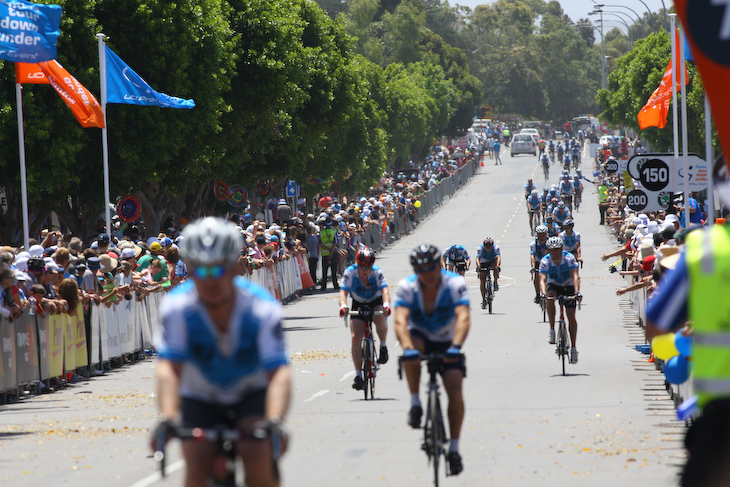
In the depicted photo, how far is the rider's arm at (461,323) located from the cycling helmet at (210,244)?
365 centimetres

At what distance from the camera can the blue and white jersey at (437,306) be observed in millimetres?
9766

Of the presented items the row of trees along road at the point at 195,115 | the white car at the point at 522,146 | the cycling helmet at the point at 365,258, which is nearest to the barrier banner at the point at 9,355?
the cycling helmet at the point at 365,258

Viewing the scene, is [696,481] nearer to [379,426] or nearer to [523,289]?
[379,426]

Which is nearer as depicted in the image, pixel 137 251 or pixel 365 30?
pixel 137 251

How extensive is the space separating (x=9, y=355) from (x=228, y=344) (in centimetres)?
978

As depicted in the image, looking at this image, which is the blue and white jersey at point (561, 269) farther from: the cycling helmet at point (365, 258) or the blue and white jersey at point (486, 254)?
the blue and white jersey at point (486, 254)

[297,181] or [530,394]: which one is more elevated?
[297,181]

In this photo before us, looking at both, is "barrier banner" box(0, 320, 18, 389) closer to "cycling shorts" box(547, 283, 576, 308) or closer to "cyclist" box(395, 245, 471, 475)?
"cyclist" box(395, 245, 471, 475)

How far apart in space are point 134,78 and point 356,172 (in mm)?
28947

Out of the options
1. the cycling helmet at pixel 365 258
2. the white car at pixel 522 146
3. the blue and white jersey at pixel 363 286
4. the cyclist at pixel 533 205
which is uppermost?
the white car at pixel 522 146

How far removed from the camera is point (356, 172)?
53188mm

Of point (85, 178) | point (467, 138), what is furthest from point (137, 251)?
point (467, 138)

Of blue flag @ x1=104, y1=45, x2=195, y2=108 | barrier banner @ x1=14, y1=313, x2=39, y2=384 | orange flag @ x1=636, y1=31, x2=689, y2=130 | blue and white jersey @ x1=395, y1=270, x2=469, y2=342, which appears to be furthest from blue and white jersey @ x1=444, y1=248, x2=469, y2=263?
blue and white jersey @ x1=395, y1=270, x2=469, y2=342

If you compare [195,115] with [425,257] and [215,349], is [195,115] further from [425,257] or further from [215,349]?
[215,349]
